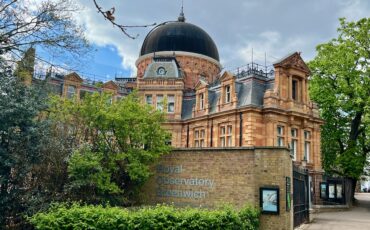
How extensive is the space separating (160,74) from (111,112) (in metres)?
22.5

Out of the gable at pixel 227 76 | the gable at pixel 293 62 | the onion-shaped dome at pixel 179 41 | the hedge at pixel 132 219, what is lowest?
the hedge at pixel 132 219

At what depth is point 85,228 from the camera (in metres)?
11.8

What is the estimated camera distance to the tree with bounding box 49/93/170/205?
1666 centimetres

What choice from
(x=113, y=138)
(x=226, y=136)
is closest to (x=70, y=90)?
(x=226, y=136)

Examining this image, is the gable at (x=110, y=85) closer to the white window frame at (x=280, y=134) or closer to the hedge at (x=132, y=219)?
the white window frame at (x=280, y=134)

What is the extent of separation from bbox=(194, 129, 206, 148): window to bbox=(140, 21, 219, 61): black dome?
13634 mm

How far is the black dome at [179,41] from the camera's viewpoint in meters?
44.2

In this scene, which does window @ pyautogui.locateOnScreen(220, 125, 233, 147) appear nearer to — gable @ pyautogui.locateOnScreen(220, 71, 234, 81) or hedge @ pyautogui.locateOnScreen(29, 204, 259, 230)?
gable @ pyautogui.locateOnScreen(220, 71, 234, 81)

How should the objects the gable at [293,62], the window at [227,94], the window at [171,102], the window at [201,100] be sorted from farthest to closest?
the window at [171,102]
the window at [201,100]
the window at [227,94]
the gable at [293,62]

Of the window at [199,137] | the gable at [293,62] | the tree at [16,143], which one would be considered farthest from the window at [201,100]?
the tree at [16,143]

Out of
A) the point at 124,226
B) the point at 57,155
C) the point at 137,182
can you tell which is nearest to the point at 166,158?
the point at 137,182

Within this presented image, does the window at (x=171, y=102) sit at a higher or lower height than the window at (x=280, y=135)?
higher

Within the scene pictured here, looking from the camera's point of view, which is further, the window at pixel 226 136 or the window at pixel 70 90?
the window at pixel 70 90

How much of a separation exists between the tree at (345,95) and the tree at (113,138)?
19.2m
